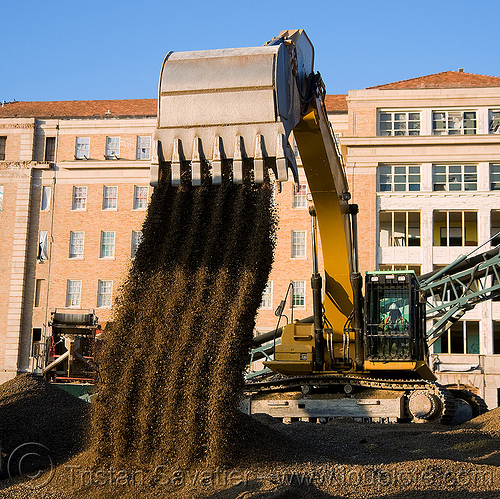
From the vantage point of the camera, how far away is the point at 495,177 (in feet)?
126

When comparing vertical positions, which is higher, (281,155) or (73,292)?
(281,155)

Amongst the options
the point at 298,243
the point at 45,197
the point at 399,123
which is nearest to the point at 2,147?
the point at 45,197

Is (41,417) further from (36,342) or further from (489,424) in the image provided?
(36,342)

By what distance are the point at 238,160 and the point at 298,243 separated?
1259 inches

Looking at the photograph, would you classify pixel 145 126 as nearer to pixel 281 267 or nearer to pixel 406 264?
pixel 281 267

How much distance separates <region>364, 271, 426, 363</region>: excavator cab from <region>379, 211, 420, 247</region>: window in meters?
23.1

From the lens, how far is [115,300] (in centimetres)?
968

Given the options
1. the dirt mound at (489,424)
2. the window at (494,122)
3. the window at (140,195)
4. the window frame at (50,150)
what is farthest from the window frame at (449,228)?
the dirt mound at (489,424)

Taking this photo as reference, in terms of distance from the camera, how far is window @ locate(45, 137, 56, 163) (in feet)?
146

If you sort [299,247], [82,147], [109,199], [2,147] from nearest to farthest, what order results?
[299,247]
[109,199]
[82,147]
[2,147]

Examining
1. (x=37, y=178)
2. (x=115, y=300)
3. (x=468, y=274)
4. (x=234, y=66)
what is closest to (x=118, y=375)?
(x=115, y=300)

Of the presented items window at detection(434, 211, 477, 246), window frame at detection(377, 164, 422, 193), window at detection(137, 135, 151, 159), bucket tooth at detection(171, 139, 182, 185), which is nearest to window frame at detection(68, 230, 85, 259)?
window at detection(137, 135, 151, 159)

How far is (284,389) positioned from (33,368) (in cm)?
2765

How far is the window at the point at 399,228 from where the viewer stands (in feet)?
127
